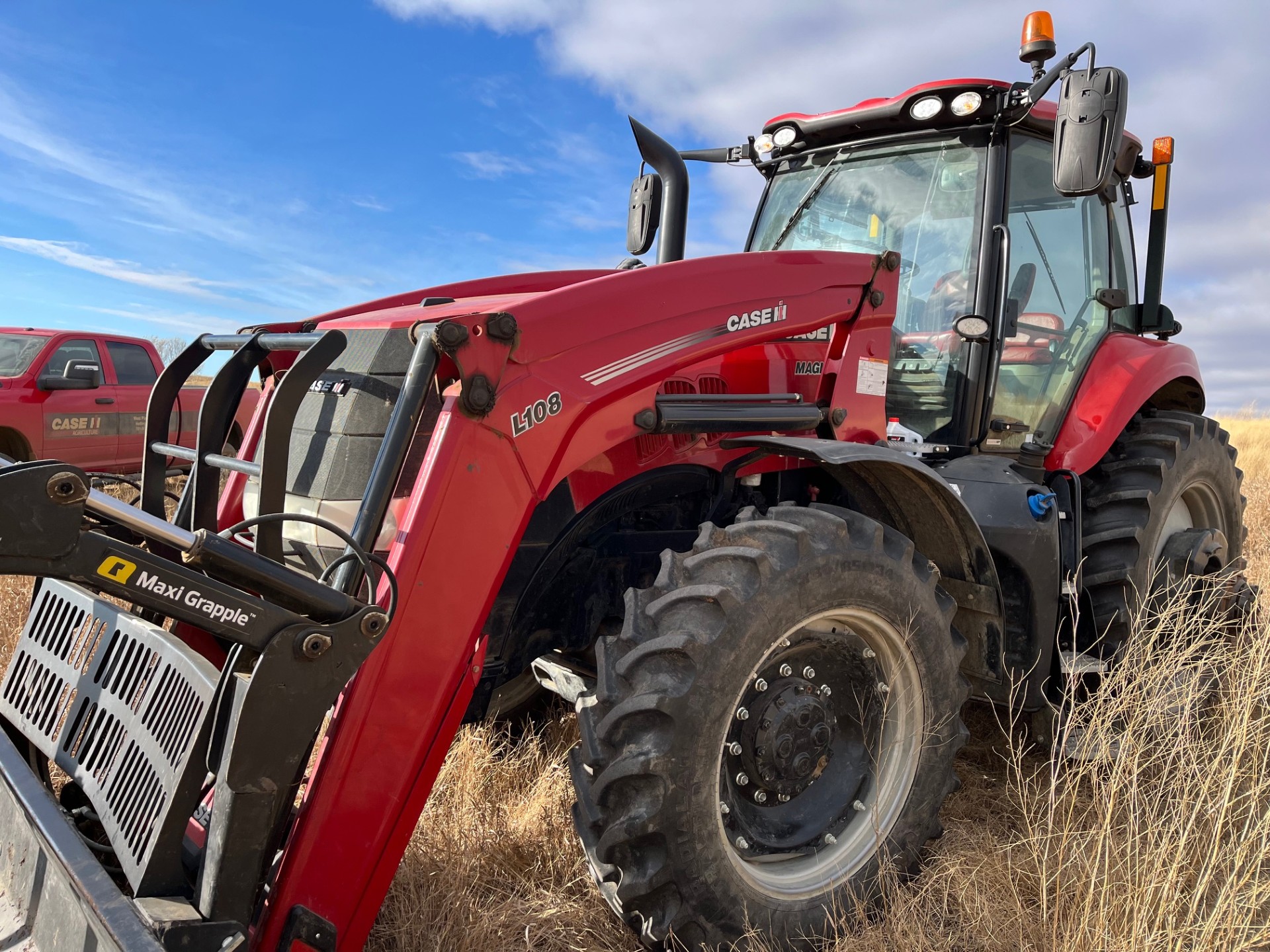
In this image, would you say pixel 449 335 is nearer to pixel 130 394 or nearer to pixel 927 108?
pixel 927 108

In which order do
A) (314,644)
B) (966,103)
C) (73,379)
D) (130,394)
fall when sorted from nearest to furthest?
(314,644) < (966,103) < (73,379) < (130,394)

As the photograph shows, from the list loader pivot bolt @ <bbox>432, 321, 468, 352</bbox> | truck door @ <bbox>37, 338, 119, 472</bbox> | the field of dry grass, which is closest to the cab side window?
the field of dry grass

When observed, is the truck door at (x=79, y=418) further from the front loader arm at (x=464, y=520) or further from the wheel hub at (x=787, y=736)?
the wheel hub at (x=787, y=736)

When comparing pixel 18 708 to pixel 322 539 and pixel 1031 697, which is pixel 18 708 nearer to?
pixel 322 539

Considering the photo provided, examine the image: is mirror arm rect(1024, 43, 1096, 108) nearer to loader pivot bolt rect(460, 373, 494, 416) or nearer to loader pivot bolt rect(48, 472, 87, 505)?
loader pivot bolt rect(460, 373, 494, 416)

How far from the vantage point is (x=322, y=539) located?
7.93ft

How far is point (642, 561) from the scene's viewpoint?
2885mm

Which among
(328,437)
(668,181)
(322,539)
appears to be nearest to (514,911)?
(322,539)

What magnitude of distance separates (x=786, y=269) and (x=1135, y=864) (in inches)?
77.0

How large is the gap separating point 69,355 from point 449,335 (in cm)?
904

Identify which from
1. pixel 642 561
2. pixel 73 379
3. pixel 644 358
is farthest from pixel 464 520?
pixel 73 379

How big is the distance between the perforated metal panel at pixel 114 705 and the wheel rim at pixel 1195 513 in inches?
148

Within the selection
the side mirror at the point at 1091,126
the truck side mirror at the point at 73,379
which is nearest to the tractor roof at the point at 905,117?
the side mirror at the point at 1091,126

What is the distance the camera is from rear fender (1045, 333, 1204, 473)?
3.61 metres
